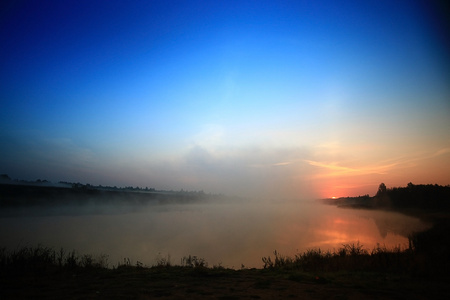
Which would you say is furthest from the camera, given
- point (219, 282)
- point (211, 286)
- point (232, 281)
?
point (232, 281)

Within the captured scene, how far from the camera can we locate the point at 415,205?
5472cm

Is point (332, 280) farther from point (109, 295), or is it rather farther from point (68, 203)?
point (68, 203)

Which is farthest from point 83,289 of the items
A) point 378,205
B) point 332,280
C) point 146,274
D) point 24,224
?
point 378,205

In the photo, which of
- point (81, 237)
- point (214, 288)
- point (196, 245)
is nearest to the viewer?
point (214, 288)

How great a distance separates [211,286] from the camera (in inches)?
319

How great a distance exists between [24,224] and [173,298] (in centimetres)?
2955

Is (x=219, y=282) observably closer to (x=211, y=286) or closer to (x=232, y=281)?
(x=232, y=281)

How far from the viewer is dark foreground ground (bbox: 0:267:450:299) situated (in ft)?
22.5

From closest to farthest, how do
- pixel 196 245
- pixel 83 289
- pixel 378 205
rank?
pixel 83 289, pixel 196 245, pixel 378 205

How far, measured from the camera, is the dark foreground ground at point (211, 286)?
6.87m

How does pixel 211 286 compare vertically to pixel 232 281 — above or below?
above

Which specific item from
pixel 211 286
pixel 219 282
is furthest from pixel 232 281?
pixel 211 286

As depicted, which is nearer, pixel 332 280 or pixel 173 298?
pixel 173 298

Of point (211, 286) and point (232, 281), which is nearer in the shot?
point (211, 286)
